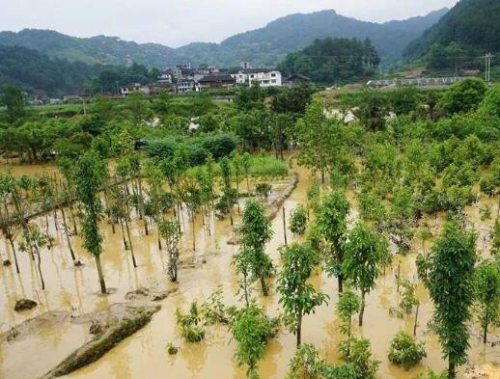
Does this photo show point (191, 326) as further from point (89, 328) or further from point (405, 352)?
point (405, 352)

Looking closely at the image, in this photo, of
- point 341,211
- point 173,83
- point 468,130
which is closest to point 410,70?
point 173,83

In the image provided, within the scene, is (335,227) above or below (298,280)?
above

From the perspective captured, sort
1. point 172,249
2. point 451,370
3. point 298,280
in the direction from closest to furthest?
point 451,370
point 298,280
point 172,249

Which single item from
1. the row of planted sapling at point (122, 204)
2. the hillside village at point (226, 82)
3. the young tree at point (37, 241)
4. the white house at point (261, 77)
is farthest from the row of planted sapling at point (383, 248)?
the hillside village at point (226, 82)

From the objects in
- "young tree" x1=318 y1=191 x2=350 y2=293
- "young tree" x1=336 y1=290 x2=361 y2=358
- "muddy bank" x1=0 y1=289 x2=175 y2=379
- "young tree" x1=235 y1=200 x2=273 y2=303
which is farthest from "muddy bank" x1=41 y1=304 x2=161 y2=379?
"young tree" x1=336 y1=290 x2=361 y2=358

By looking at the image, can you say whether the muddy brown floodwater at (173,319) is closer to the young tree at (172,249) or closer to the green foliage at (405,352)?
the green foliage at (405,352)

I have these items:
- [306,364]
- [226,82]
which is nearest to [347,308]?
[306,364]
